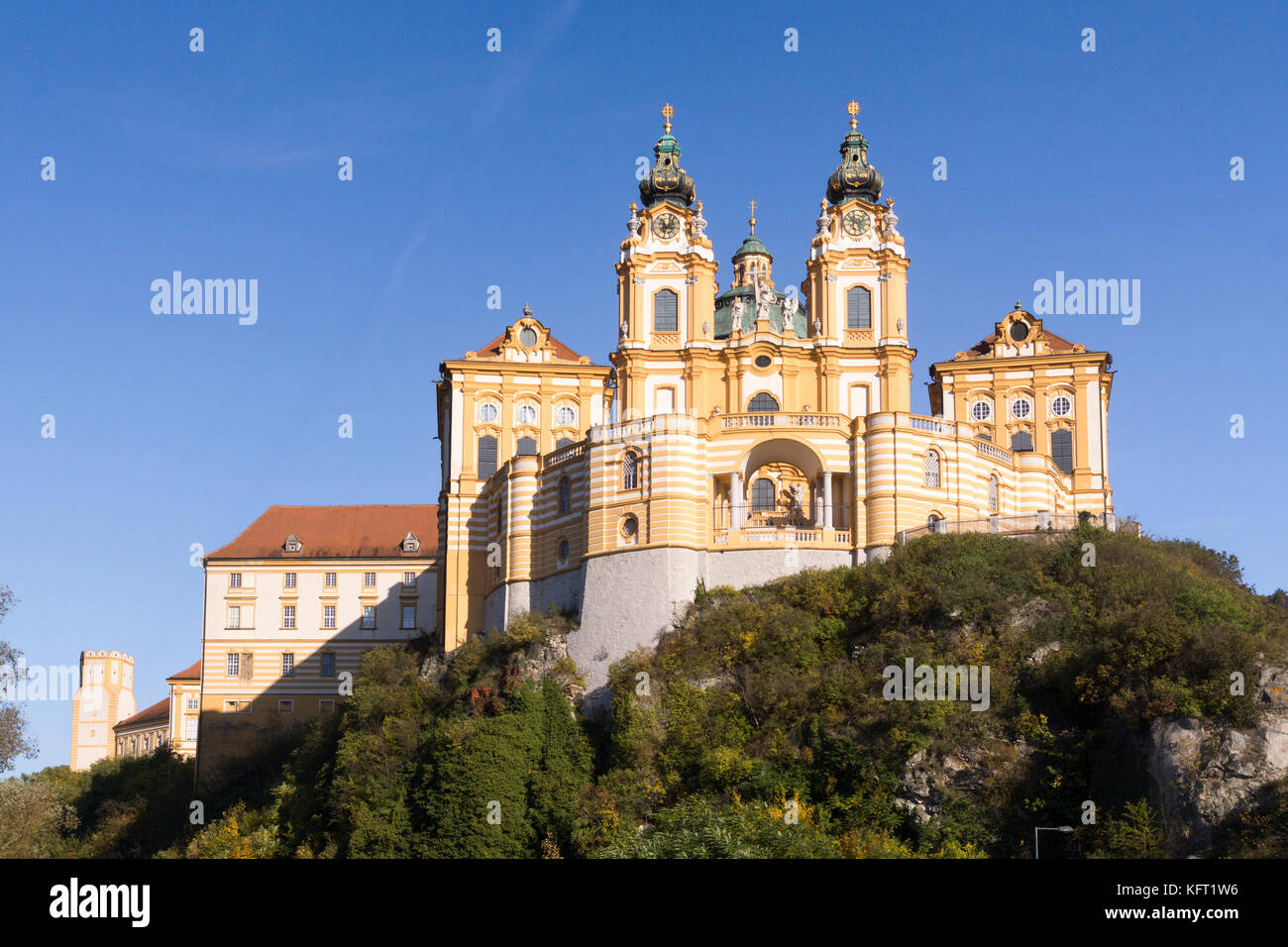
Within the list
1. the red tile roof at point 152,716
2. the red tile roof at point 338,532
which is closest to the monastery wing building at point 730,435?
the red tile roof at point 338,532

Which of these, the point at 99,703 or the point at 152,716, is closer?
the point at 152,716

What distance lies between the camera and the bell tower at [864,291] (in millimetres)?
84000

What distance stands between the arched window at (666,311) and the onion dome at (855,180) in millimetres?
10912

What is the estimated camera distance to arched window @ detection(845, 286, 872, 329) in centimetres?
8569

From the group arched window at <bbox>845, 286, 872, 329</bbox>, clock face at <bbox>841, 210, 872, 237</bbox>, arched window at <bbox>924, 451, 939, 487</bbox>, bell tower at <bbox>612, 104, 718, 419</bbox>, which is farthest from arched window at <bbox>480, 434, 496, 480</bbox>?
arched window at <bbox>924, 451, 939, 487</bbox>

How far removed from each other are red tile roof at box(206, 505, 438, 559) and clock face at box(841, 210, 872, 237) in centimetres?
3405

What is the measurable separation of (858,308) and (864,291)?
976 mm

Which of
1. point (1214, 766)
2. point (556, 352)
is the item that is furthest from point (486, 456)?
point (1214, 766)

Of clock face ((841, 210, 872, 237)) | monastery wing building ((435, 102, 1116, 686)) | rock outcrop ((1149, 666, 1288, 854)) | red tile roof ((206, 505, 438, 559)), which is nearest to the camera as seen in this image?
rock outcrop ((1149, 666, 1288, 854))

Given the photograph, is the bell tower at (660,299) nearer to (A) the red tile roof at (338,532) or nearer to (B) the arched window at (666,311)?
(B) the arched window at (666,311)

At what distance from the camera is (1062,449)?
88812 mm

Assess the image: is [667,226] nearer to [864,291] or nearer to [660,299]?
[660,299]

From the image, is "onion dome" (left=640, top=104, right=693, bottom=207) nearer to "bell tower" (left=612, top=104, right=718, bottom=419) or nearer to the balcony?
"bell tower" (left=612, top=104, right=718, bottom=419)
